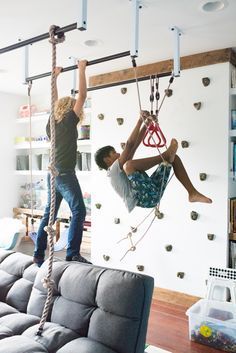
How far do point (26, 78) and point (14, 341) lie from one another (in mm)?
1874

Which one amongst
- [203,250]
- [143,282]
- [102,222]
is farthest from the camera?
[102,222]

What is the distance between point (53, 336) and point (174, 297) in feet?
6.90

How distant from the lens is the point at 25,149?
5895 millimetres

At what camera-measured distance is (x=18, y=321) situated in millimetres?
2252

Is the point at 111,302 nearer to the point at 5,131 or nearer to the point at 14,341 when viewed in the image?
the point at 14,341

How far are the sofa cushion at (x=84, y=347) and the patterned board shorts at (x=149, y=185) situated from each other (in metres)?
0.99

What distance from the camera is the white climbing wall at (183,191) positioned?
139 inches

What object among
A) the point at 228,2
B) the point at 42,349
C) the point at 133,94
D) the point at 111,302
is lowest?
the point at 42,349

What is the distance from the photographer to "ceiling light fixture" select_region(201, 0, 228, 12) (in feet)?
8.12

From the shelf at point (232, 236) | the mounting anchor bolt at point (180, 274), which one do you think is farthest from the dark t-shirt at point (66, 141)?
the mounting anchor bolt at point (180, 274)

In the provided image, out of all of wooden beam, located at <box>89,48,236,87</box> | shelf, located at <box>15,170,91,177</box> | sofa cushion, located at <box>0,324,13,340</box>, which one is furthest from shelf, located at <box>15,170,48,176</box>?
sofa cushion, located at <box>0,324,13,340</box>

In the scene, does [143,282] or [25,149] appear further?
[25,149]

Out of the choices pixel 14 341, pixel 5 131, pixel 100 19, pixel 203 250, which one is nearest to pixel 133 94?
pixel 100 19

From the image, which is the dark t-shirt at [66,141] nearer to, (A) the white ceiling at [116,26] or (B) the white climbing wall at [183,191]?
(A) the white ceiling at [116,26]
